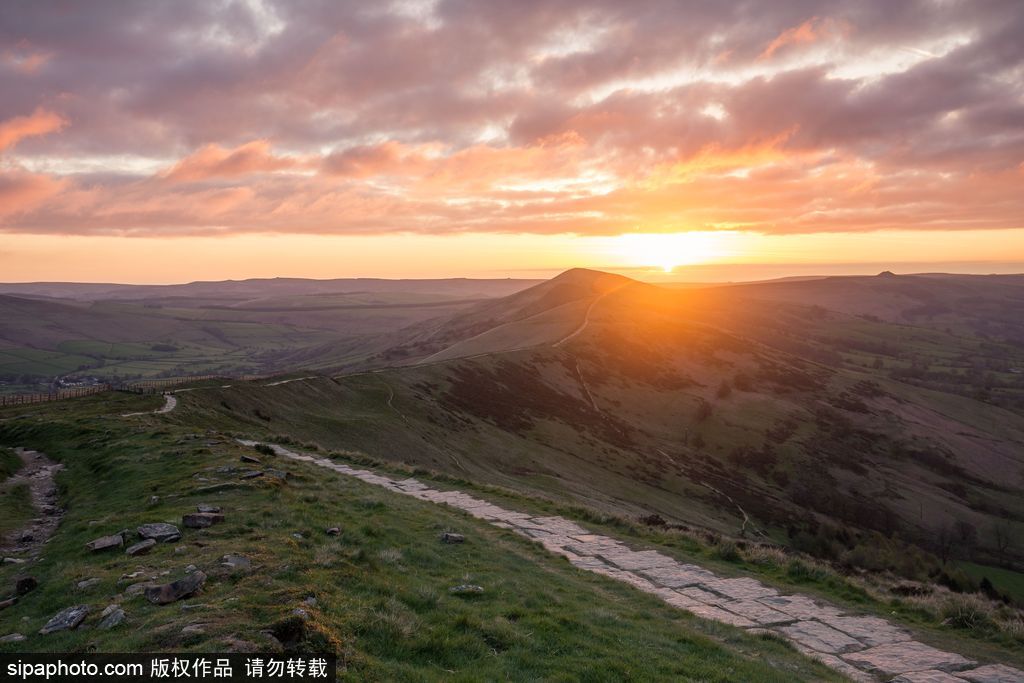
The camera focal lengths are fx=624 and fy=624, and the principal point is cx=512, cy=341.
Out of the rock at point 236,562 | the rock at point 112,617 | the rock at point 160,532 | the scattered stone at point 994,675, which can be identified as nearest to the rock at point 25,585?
the rock at point 160,532

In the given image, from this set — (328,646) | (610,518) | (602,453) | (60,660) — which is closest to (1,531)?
(60,660)

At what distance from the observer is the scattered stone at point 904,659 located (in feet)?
54.3

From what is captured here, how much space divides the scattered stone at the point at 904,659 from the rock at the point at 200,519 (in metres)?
19.3

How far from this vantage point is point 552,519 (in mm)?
31047

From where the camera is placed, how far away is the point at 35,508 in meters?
26.7

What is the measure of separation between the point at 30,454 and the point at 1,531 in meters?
20.0

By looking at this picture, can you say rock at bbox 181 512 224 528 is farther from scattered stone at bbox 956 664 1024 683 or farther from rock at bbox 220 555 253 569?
scattered stone at bbox 956 664 1024 683

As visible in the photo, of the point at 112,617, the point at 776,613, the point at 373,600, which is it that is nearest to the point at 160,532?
the point at 112,617

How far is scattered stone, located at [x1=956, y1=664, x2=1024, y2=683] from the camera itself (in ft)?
52.3

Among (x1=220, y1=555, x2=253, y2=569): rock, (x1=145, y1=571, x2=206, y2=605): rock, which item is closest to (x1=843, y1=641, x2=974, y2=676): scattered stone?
(x1=220, y1=555, x2=253, y2=569): rock

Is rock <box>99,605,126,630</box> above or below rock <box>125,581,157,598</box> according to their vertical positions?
above

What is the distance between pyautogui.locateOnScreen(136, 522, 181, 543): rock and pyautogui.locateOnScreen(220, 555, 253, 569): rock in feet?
12.7

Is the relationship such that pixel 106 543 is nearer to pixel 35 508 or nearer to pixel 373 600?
pixel 373 600

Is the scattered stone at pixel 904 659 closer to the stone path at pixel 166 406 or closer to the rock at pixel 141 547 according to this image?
the rock at pixel 141 547
